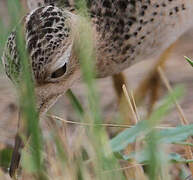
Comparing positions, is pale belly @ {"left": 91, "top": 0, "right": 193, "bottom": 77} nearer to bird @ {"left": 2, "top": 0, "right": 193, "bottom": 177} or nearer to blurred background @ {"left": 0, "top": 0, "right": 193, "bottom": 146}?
bird @ {"left": 2, "top": 0, "right": 193, "bottom": 177}

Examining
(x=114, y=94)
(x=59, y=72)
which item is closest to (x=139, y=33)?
(x=59, y=72)

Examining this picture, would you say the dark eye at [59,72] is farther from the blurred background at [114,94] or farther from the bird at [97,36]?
the blurred background at [114,94]

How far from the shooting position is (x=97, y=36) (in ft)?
12.6

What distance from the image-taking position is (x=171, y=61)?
5738 mm

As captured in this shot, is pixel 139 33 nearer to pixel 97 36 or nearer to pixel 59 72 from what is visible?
pixel 97 36

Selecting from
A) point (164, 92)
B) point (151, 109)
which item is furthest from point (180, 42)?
point (151, 109)

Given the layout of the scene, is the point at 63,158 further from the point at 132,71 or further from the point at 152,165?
the point at 132,71

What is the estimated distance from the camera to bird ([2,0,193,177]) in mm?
3369

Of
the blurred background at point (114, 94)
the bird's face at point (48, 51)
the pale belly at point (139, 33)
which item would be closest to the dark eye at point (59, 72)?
the bird's face at point (48, 51)

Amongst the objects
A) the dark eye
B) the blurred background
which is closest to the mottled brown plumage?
the dark eye

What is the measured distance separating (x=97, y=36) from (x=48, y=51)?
21.2 inches

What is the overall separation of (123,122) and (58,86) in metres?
0.96

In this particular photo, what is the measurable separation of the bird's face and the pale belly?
0.33m

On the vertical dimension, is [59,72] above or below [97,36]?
below
